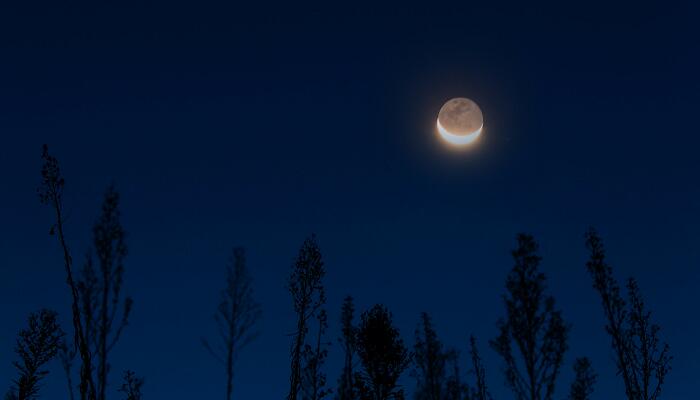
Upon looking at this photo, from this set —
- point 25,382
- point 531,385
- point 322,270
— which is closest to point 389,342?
point 322,270

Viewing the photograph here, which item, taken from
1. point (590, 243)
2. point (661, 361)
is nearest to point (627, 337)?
point (661, 361)

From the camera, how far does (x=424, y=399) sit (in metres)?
41.7

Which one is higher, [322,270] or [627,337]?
[322,270]

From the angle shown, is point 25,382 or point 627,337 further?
point 627,337

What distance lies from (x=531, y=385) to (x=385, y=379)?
18.4 feet

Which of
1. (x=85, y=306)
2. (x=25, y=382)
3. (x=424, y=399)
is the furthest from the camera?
(x=424, y=399)

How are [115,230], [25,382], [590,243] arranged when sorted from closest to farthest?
1. [115,230]
2. [25,382]
3. [590,243]

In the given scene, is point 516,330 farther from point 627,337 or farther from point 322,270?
point 322,270

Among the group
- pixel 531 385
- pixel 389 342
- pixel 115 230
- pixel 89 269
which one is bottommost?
pixel 531 385

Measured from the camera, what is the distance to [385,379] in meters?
21.0

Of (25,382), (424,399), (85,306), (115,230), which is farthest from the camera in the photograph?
(424,399)

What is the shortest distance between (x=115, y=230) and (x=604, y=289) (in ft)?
67.2

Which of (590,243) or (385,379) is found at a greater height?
(590,243)

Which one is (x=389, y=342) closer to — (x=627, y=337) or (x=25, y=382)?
(x=627, y=337)
